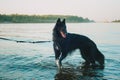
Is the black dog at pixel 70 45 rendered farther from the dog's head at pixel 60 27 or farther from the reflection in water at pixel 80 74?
the reflection in water at pixel 80 74

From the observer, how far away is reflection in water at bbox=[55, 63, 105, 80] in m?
8.52

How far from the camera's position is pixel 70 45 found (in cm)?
1015

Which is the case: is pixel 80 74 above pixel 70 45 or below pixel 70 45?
below

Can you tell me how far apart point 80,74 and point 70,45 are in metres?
1.55

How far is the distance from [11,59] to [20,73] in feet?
9.15

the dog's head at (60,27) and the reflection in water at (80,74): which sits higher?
the dog's head at (60,27)

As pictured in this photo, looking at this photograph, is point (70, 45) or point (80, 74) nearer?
point (80, 74)

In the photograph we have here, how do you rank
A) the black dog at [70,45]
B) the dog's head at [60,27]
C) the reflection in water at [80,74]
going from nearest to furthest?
the reflection in water at [80,74]
the dog's head at [60,27]
the black dog at [70,45]

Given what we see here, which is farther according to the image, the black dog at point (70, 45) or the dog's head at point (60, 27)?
the black dog at point (70, 45)

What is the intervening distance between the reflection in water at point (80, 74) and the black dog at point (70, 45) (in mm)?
591

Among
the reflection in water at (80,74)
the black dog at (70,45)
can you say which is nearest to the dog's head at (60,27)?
the black dog at (70,45)

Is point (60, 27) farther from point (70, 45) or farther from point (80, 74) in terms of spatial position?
point (80, 74)

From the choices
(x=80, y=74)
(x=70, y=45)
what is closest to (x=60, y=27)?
(x=70, y=45)

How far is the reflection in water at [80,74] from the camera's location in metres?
8.52
